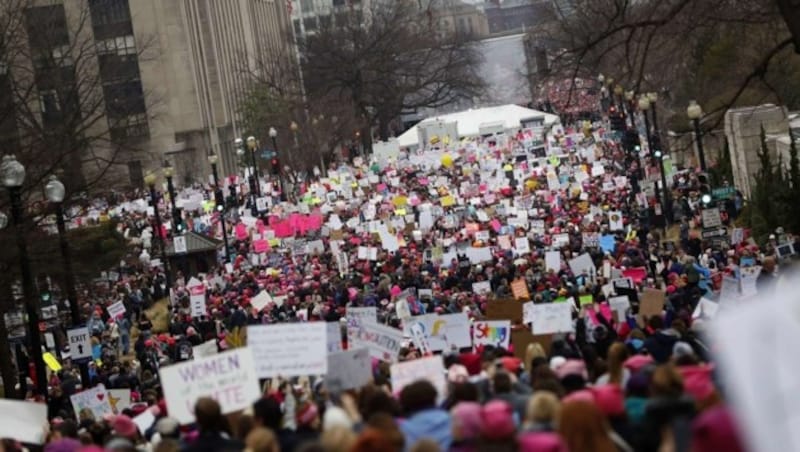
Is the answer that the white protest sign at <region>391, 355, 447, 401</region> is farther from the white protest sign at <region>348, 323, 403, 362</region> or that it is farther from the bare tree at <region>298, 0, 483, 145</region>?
the bare tree at <region>298, 0, 483, 145</region>

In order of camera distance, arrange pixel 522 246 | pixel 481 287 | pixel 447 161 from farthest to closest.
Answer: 1. pixel 447 161
2. pixel 522 246
3. pixel 481 287

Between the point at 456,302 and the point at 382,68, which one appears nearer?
the point at 456,302

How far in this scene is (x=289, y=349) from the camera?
14.3m

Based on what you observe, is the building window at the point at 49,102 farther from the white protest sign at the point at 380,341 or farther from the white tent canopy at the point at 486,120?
the white protest sign at the point at 380,341

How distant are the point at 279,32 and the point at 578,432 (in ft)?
503

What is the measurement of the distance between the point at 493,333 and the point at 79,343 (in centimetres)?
991

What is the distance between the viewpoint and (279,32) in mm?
160750

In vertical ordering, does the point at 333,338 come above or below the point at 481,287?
above

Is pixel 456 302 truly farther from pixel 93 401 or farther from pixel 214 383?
pixel 214 383

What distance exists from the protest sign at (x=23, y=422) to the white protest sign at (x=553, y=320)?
497 centimetres

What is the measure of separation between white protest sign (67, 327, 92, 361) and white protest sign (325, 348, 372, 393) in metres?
Result: 14.5

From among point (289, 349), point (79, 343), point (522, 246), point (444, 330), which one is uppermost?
point (289, 349)

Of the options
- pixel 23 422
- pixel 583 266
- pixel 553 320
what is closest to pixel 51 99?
pixel 583 266

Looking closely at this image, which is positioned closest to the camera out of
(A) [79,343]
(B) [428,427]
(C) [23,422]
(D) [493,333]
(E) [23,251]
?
(B) [428,427]
